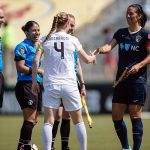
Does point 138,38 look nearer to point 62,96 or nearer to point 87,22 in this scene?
point 62,96

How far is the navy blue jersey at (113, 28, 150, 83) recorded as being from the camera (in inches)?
419

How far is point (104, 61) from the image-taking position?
23.9 metres

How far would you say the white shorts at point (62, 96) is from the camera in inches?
382

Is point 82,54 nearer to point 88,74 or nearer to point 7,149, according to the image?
point 7,149

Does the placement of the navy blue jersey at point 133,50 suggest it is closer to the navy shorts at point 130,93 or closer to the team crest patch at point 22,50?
the navy shorts at point 130,93

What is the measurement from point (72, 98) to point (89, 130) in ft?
21.9

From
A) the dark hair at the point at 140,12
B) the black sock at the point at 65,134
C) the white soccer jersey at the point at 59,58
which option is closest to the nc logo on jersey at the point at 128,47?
the dark hair at the point at 140,12

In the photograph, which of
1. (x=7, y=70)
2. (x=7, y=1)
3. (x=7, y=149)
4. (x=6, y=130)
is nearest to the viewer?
(x=7, y=149)

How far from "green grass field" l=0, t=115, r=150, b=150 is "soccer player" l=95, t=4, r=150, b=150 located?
1.54m

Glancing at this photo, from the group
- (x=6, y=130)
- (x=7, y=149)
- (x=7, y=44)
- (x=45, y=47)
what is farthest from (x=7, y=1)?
(x=45, y=47)

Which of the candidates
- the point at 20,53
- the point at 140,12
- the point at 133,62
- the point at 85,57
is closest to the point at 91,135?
the point at 133,62

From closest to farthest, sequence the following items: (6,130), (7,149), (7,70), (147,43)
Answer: (147,43), (7,149), (6,130), (7,70)

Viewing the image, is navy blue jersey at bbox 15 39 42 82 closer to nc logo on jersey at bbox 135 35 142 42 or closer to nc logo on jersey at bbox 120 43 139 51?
nc logo on jersey at bbox 120 43 139 51

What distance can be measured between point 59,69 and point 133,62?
1.44m
